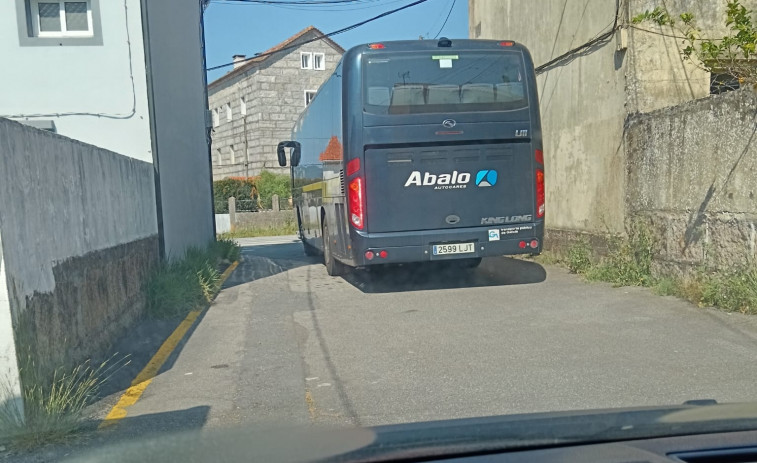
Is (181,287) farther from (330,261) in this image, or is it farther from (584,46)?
(584,46)

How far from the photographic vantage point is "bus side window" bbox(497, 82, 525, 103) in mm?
9078

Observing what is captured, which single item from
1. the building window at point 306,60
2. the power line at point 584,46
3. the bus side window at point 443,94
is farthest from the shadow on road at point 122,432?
the building window at point 306,60

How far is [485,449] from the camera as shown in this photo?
2150 mm

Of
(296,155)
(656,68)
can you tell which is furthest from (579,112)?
(296,155)

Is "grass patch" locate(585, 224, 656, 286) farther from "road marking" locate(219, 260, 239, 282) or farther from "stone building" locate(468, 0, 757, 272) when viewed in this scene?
"road marking" locate(219, 260, 239, 282)

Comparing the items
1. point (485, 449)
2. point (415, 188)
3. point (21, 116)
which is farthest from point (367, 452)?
point (21, 116)

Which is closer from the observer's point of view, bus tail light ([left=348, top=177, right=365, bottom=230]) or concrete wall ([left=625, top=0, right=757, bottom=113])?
bus tail light ([left=348, top=177, right=365, bottom=230])

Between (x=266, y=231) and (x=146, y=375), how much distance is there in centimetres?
2538

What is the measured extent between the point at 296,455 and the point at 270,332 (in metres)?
5.53

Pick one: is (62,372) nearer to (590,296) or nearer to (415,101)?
(415,101)

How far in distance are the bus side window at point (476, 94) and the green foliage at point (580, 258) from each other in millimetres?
3086

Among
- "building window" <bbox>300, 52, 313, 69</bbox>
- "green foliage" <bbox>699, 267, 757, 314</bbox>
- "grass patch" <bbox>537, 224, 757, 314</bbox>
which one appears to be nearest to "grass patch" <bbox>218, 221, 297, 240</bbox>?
"building window" <bbox>300, 52, 313, 69</bbox>

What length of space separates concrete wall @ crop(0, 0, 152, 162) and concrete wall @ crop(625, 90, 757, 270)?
7.46 m

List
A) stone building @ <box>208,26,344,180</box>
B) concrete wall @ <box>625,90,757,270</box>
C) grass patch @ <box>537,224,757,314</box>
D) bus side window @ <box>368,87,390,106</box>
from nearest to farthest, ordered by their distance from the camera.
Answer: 1. grass patch @ <box>537,224,757,314</box>
2. concrete wall @ <box>625,90,757,270</box>
3. bus side window @ <box>368,87,390,106</box>
4. stone building @ <box>208,26,344,180</box>
